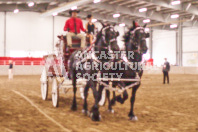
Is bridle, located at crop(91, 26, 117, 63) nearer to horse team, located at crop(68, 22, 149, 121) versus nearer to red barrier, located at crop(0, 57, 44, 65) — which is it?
horse team, located at crop(68, 22, 149, 121)

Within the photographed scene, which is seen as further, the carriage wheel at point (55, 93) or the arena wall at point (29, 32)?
the arena wall at point (29, 32)

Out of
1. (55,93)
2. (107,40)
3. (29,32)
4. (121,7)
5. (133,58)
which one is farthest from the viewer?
(29,32)

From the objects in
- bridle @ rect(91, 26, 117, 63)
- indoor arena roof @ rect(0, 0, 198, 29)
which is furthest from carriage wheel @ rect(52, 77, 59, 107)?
indoor arena roof @ rect(0, 0, 198, 29)

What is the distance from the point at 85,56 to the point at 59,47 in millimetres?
2387

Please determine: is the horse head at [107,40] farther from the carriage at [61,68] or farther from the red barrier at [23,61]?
the red barrier at [23,61]

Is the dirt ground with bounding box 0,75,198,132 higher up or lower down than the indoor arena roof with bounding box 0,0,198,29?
lower down

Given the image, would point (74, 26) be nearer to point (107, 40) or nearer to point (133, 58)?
point (107, 40)

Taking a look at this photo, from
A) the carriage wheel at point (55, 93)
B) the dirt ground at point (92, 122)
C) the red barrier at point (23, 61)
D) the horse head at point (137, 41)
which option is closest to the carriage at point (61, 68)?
the carriage wheel at point (55, 93)

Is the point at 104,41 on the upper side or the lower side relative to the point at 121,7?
lower

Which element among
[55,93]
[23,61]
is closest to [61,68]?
[55,93]

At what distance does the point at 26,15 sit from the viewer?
103 ft

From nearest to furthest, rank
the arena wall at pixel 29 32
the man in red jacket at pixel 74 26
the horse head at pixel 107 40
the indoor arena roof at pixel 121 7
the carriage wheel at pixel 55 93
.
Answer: the horse head at pixel 107 40, the carriage wheel at pixel 55 93, the man in red jacket at pixel 74 26, the indoor arena roof at pixel 121 7, the arena wall at pixel 29 32

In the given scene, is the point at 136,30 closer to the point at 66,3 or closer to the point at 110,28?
the point at 110,28

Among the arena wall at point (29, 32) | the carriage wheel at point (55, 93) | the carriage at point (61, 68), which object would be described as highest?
the arena wall at point (29, 32)
